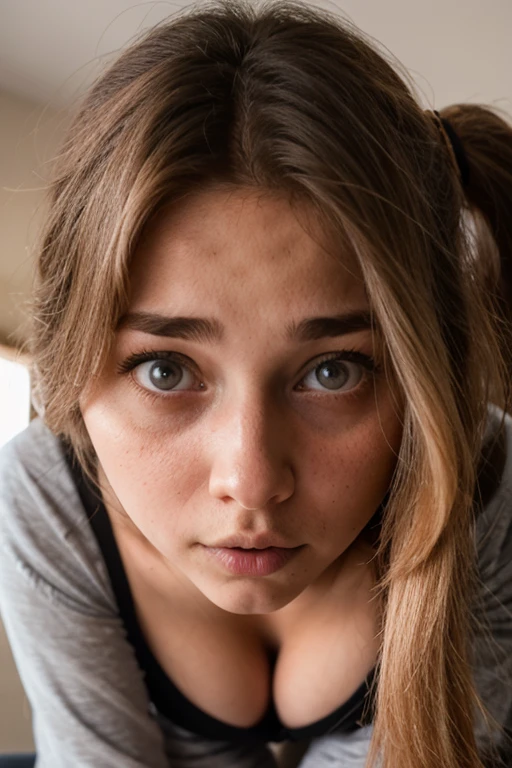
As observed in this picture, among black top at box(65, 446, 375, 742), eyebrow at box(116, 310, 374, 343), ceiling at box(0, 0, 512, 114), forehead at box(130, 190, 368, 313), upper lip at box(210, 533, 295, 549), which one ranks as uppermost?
ceiling at box(0, 0, 512, 114)

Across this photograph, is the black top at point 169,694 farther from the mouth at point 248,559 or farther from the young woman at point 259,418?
the mouth at point 248,559

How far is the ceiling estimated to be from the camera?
3.31 ft

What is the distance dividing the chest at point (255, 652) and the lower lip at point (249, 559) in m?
0.19

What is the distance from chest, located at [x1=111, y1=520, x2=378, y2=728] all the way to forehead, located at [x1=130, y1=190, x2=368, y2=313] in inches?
13.0

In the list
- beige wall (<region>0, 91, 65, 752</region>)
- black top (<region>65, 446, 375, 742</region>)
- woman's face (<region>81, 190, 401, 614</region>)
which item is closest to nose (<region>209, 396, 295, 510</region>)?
woman's face (<region>81, 190, 401, 614</region>)

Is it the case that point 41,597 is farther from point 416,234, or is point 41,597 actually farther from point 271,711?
point 416,234

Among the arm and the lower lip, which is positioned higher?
the lower lip

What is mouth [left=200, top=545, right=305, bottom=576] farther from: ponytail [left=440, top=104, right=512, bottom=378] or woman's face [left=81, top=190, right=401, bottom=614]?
ponytail [left=440, top=104, right=512, bottom=378]

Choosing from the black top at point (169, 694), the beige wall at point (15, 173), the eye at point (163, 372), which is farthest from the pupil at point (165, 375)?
the beige wall at point (15, 173)

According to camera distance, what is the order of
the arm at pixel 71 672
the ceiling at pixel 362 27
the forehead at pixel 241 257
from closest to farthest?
the forehead at pixel 241 257, the arm at pixel 71 672, the ceiling at pixel 362 27

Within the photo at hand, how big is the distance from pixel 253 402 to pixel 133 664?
37 cm

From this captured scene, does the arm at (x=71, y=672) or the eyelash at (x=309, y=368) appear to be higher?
the eyelash at (x=309, y=368)

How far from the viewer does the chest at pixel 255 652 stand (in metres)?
0.81

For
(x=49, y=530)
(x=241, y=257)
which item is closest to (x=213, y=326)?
(x=241, y=257)
